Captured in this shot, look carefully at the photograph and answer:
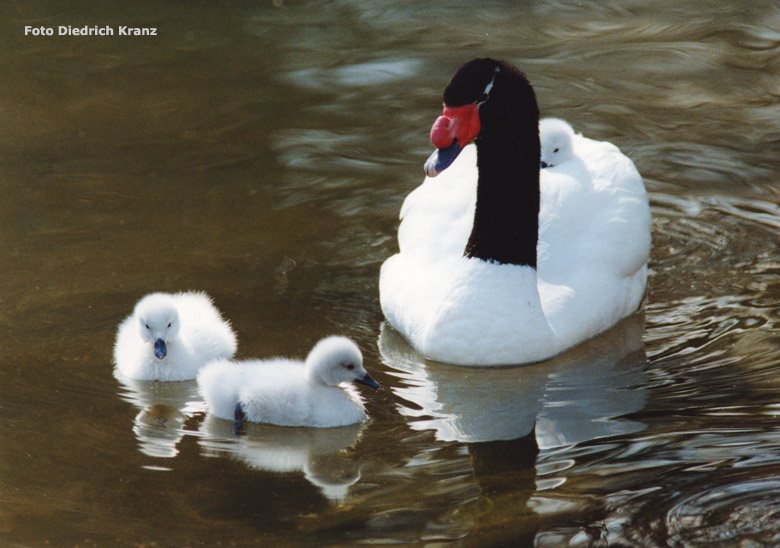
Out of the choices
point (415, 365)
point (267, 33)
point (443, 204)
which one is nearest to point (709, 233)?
point (443, 204)

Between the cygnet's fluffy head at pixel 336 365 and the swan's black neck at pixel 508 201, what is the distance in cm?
120

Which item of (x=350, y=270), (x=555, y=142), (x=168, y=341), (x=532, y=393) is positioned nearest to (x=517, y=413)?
(x=532, y=393)

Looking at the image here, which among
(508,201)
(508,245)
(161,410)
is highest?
(508,201)

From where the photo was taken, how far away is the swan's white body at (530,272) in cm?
648

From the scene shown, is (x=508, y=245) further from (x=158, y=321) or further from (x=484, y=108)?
(x=158, y=321)

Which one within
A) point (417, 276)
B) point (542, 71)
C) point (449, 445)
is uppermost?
point (542, 71)

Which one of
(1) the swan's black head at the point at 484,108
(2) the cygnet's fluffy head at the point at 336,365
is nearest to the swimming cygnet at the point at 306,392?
(2) the cygnet's fluffy head at the point at 336,365

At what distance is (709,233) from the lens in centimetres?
797

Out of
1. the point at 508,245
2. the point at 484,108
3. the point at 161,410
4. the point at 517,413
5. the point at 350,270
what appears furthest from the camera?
the point at 350,270

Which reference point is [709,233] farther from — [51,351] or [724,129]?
[51,351]

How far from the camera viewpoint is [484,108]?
6492 mm

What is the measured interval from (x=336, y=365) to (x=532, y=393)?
3.38 feet

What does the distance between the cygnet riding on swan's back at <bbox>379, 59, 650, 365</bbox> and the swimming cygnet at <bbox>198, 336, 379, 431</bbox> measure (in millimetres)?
814

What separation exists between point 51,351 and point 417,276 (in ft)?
6.55
